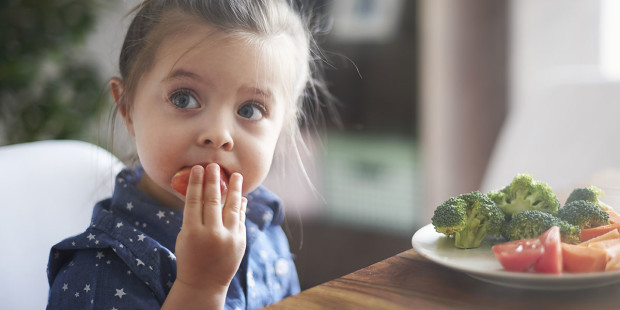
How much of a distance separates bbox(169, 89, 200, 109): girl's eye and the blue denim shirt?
216mm

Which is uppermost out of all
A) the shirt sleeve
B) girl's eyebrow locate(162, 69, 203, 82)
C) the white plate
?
girl's eyebrow locate(162, 69, 203, 82)

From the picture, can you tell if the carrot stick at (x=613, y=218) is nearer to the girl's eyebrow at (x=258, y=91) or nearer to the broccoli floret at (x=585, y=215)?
the broccoli floret at (x=585, y=215)

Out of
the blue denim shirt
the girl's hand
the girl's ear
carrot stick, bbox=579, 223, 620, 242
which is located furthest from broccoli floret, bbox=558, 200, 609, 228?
the girl's ear

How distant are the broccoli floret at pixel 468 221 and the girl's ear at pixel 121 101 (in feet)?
2.02

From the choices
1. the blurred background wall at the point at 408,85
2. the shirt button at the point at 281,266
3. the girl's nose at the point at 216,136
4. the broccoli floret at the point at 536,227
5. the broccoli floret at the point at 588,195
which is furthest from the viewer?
the blurred background wall at the point at 408,85

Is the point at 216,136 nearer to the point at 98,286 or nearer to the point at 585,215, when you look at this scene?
the point at 98,286

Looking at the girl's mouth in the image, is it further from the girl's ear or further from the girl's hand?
the girl's ear

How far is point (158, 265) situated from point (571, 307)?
0.62 metres

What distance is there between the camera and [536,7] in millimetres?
2527

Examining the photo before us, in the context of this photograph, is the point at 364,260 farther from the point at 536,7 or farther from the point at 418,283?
the point at 418,283

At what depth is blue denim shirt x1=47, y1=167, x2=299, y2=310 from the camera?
0.92 m

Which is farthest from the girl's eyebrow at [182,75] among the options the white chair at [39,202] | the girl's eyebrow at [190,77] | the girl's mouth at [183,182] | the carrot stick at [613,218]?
the carrot stick at [613,218]

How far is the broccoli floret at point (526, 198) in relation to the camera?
0.82 metres

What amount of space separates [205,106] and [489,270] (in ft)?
1.72
